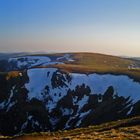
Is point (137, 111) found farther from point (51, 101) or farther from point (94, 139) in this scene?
point (94, 139)

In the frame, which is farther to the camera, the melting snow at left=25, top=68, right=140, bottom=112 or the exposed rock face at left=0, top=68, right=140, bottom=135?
the melting snow at left=25, top=68, right=140, bottom=112

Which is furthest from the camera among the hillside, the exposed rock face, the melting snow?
the melting snow

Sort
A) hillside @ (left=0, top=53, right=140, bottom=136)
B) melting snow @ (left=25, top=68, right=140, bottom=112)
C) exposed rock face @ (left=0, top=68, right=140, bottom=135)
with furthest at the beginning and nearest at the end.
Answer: melting snow @ (left=25, top=68, right=140, bottom=112) → exposed rock face @ (left=0, top=68, right=140, bottom=135) → hillside @ (left=0, top=53, right=140, bottom=136)

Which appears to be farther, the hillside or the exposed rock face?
the exposed rock face

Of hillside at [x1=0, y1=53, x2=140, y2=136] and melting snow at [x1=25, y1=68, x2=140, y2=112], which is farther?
melting snow at [x1=25, y1=68, x2=140, y2=112]

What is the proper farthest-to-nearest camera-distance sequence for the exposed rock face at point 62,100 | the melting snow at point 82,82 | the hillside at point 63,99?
the melting snow at point 82,82 → the exposed rock face at point 62,100 → the hillside at point 63,99

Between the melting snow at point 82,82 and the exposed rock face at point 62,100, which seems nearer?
the exposed rock face at point 62,100

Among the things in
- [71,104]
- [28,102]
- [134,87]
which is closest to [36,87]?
[28,102]
